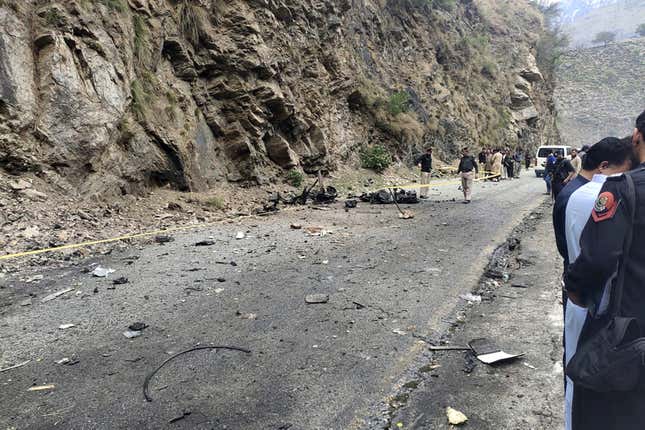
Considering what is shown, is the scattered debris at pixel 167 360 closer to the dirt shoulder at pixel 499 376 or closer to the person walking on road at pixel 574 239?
the dirt shoulder at pixel 499 376

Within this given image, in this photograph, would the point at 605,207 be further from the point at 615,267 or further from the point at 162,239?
the point at 162,239

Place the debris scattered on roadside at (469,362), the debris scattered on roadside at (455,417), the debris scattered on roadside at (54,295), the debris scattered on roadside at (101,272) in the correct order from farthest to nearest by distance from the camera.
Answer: the debris scattered on roadside at (101,272) < the debris scattered on roadside at (54,295) < the debris scattered on roadside at (469,362) < the debris scattered on roadside at (455,417)

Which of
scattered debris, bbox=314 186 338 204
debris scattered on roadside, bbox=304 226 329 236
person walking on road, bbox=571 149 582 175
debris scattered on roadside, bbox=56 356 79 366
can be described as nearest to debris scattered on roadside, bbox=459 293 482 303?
debris scattered on roadside, bbox=304 226 329 236

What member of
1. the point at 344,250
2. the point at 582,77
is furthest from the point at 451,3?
the point at 582,77

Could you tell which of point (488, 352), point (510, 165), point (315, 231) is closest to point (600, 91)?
point (510, 165)

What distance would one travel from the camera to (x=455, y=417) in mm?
2557

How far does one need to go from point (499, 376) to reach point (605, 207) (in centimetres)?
203

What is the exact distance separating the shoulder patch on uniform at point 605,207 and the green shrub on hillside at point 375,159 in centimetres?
1823

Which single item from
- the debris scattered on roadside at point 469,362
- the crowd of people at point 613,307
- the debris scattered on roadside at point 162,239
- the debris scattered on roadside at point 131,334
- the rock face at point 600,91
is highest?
the rock face at point 600,91

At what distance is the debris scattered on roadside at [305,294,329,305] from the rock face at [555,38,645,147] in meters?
77.5

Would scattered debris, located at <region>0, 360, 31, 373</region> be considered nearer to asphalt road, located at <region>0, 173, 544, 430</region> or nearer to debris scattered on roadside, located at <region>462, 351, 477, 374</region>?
asphalt road, located at <region>0, 173, 544, 430</region>

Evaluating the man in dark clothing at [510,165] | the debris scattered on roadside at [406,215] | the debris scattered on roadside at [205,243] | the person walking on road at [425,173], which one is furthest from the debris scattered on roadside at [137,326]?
the man in dark clothing at [510,165]

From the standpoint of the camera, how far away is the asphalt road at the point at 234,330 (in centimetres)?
268

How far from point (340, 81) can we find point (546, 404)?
18.6m
